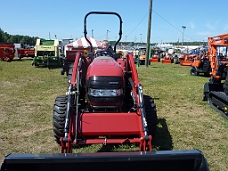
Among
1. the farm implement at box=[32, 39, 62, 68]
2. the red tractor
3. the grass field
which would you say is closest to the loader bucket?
the red tractor

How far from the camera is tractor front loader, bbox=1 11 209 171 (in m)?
2.38

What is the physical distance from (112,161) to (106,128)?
1.16 metres

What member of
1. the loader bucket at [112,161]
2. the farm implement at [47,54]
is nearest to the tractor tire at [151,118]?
the loader bucket at [112,161]

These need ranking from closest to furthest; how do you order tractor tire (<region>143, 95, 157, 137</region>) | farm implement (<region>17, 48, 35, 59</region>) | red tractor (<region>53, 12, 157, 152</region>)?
1. red tractor (<region>53, 12, 157, 152</region>)
2. tractor tire (<region>143, 95, 157, 137</region>)
3. farm implement (<region>17, 48, 35, 59</region>)

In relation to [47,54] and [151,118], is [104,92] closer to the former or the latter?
[151,118]

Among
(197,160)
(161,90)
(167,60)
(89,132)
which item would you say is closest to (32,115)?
(89,132)

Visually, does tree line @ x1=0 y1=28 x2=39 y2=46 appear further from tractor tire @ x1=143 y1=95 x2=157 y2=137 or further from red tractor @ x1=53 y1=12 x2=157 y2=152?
tractor tire @ x1=143 y1=95 x2=157 y2=137

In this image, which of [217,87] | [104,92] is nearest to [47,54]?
[217,87]

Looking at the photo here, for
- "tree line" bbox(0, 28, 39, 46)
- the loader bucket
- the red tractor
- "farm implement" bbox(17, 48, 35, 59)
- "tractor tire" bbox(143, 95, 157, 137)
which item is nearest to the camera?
the loader bucket

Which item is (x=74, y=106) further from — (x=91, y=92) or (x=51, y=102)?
(x=51, y=102)

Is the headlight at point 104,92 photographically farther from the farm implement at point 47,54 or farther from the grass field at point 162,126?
the farm implement at point 47,54

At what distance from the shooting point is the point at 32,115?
19.1 ft

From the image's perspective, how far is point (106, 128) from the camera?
138 inches

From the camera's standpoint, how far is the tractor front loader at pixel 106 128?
2379mm
